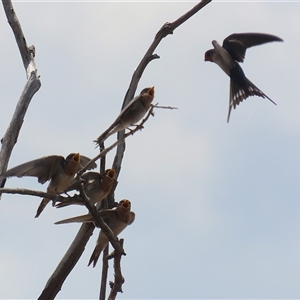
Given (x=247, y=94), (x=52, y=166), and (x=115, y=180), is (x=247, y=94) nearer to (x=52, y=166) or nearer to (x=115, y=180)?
(x=115, y=180)

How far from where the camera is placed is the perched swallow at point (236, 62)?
22.1 ft

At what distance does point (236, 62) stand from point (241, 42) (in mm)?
320

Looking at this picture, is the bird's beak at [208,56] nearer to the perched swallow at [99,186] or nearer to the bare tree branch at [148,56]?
the bare tree branch at [148,56]

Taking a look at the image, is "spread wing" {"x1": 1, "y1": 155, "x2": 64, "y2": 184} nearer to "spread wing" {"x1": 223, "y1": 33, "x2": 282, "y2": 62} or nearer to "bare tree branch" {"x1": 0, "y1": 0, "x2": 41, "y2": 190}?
"bare tree branch" {"x1": 0, "y1": 0, "x2": 41, "y2": 190}

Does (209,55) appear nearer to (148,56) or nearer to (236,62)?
(236,62)

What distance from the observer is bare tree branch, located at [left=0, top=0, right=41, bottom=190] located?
206 inches

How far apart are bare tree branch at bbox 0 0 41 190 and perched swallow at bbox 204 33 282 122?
2.17 m

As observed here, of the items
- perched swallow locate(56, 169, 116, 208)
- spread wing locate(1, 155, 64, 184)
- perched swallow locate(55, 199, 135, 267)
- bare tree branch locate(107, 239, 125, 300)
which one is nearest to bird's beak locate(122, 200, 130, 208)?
perched swallow locate(55, 199, 135, 267)

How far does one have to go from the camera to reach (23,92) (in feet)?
18.5

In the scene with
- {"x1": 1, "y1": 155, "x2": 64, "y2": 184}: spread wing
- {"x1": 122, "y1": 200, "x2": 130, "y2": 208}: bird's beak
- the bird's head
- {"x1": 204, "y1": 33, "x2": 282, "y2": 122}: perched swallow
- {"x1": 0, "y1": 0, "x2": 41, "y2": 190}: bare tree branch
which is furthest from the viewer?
the bird's head

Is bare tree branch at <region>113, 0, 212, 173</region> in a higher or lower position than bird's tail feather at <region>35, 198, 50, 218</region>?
higher

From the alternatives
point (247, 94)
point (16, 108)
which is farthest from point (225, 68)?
point (16, 108)

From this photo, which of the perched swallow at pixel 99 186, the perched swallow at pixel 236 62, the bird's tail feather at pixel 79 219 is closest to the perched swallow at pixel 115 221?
the perched swallow at pixel 99 186

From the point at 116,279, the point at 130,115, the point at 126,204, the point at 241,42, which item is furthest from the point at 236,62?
the point at 116,279
